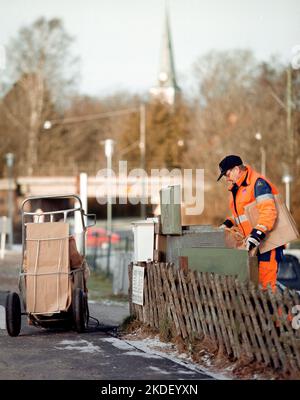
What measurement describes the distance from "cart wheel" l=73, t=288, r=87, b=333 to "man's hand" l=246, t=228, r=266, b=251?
112 inches

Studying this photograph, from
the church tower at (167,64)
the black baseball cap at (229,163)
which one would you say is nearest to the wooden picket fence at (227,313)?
the black baseball cap at (229,163)

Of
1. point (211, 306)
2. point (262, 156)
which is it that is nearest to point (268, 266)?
point (211, 306)

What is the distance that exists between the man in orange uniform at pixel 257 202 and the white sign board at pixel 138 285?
6.26 ft

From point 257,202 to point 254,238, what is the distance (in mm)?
508

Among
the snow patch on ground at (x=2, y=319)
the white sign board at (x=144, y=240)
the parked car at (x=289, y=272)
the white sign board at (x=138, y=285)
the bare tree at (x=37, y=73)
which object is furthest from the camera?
the bare tree at (x=37, y=73)

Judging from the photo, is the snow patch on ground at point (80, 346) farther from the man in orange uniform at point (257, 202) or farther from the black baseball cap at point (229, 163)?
the black baseball cap at point (229, 163)

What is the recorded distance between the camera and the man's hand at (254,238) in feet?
34.1

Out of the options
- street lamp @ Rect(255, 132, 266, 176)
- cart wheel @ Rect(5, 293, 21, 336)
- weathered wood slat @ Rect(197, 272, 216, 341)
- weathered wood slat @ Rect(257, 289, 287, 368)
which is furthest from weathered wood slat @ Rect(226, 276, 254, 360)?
street lamp @ Rect(255, 132, 266, 176)

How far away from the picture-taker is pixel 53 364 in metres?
10.2

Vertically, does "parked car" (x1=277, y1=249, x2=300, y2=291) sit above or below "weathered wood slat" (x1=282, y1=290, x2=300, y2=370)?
below

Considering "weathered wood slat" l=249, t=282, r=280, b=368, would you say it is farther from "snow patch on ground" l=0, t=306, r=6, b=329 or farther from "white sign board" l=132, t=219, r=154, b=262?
"snow patch on ground" l=0, t=306, r=6, b=329

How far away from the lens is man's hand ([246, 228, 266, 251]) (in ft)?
34.1
